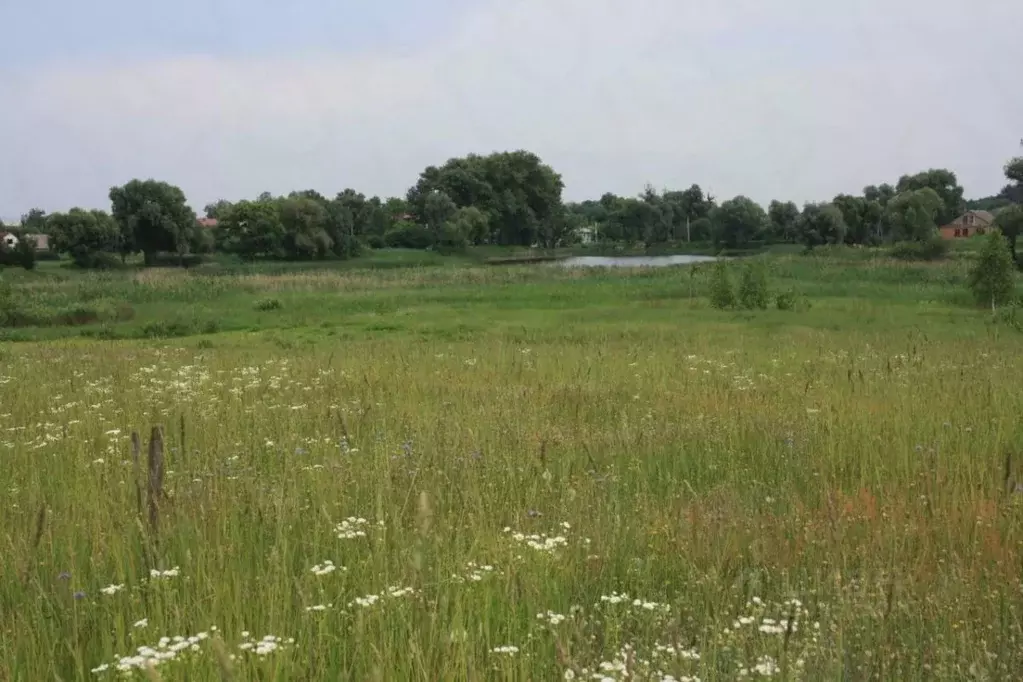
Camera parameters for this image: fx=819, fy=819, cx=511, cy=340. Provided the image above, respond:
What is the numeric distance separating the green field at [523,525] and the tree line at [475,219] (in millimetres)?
63402

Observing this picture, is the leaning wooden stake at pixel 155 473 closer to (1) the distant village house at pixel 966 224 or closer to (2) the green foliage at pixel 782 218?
(2) the green foliage at pixel 782 218

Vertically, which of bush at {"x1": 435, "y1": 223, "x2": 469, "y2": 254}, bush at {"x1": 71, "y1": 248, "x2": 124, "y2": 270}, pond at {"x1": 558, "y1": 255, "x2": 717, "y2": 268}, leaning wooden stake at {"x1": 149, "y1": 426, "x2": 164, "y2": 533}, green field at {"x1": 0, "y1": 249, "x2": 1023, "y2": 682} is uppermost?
bush at {"x1": 435, "y1": 223, "x2": 469, "y2": 254}

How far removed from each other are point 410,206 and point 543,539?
489ft

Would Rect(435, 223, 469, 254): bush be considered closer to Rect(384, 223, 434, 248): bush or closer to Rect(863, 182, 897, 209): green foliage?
Rect(384, 223, 434, 248): bush

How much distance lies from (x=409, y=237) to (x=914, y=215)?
70.2m

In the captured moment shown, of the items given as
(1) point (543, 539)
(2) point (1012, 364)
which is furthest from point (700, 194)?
(1) point (543, 539)

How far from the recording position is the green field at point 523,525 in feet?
11.2

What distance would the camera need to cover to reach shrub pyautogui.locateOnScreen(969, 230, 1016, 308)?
34219mm

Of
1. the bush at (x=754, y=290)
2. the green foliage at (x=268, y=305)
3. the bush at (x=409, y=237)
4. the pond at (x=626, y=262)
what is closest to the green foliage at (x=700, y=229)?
the pond at (x=626, y=262)

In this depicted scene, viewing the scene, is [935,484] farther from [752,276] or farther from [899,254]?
[899,254]

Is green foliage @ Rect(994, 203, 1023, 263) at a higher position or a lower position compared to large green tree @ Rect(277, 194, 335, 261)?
lower

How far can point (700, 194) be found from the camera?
6594 inches

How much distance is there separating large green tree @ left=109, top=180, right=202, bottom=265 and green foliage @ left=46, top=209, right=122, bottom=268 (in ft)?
5.72

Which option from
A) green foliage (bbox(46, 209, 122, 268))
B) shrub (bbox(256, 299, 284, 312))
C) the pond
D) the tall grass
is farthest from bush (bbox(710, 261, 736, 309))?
green foliage (bbox(46, 209, 122, 268))
